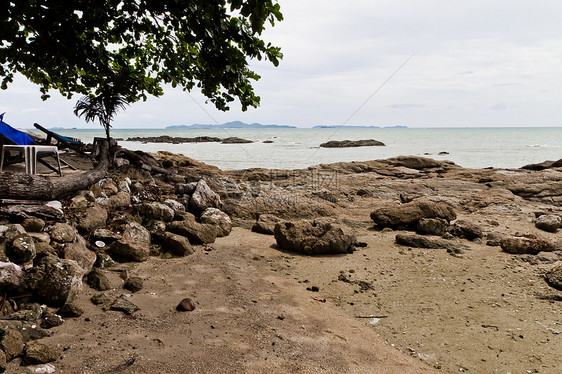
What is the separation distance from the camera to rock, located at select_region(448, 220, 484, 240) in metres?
6.98

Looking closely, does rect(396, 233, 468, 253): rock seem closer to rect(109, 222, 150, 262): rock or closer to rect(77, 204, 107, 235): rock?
rect(109, 222, 150, 262): rock

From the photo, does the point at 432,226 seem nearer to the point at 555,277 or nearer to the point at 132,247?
the point at 555,277

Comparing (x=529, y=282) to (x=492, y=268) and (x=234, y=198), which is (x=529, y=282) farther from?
(x=234, y=198)

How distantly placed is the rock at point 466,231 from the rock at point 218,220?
4.46 m

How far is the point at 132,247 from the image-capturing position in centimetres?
507

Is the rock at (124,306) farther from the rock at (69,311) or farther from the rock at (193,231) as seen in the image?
the rock at (193,231)

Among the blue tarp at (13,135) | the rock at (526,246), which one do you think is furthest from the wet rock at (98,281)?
the rock at (526,246)

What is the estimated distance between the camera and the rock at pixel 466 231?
6984 millimetres

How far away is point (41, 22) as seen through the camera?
19.6ft

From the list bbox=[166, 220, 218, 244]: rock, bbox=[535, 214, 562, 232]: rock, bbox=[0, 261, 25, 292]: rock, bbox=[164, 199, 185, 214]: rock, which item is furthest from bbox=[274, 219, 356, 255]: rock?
bbox=[535, 214, 562, 232]: rock

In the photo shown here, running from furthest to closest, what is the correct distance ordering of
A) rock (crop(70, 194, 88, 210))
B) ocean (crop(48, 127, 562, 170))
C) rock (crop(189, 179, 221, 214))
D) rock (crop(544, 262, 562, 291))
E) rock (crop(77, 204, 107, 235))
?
ocean (crop(48, 127, 562, 170)) < rock (crop(189, 179, 221, 214)) < rock (crop(70, 194, 88, 210)) < rock (crop(77, 204, 107, 235)) < rock (crop(544, 262, 562, 291))

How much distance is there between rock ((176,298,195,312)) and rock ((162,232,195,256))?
67.2 inches

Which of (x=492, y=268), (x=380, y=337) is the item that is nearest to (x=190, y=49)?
(x=380, y=337)

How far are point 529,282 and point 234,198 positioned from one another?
5960 millimetres
